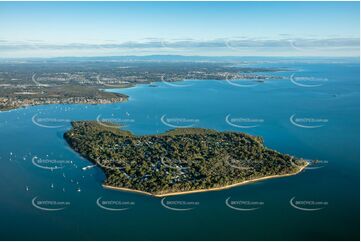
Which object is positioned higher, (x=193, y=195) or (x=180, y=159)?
(x=180, y=159)

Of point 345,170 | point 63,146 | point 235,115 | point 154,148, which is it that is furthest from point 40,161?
point 235,115

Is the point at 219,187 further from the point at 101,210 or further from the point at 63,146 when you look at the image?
the point at 63,146

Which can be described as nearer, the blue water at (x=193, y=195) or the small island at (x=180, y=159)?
the blue water at (x=193, y=195)

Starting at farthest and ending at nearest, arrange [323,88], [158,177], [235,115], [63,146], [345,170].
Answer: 1. [323,88]
2. [235,115]
3. [63,146]
4. [345,170]
5. [158,177]

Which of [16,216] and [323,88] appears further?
[323,88]

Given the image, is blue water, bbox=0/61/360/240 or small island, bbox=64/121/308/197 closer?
blue water, bbox=0/61/360/240

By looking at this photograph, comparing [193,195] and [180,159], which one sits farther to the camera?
[180,159]

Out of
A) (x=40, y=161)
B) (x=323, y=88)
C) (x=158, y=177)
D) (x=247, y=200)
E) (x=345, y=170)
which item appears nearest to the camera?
(x=247, y=200)
